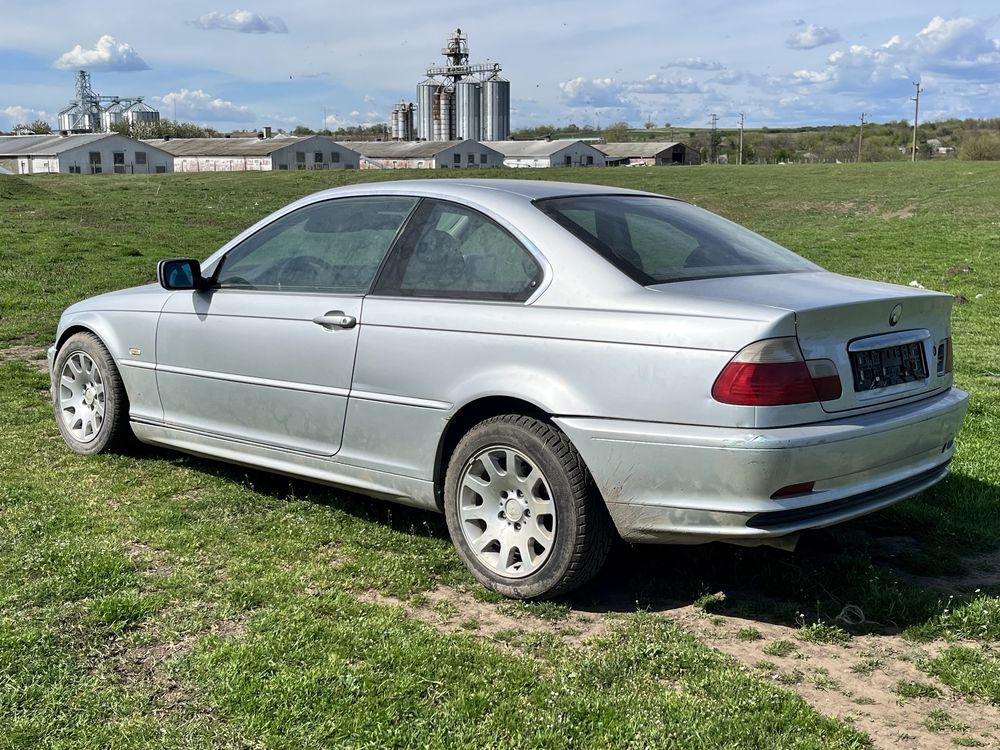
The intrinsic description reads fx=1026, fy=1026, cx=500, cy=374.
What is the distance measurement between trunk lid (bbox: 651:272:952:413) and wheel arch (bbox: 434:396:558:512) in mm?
705

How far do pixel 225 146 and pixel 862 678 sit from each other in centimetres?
10652

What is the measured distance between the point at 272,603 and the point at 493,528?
3.05ft

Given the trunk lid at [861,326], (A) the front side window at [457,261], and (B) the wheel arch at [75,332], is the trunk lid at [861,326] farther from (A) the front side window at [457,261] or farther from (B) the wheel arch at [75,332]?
(B) the wheel arch at [75,332]

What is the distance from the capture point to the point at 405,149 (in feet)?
353

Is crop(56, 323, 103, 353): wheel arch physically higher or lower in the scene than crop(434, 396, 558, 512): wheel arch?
higher

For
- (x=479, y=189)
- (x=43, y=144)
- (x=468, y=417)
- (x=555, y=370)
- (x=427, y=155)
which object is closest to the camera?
(x=555, y=370)

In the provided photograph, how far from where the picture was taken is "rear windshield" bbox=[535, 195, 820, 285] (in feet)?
13.9

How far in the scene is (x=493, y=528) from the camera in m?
4.23

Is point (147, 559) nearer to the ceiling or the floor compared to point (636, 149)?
nearer to the floor

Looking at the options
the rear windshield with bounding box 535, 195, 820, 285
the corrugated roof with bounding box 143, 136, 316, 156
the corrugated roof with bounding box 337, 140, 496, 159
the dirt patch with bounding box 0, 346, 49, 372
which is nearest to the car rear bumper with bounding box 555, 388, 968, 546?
the rear windshield with bounding box 535, 195, 820, 285

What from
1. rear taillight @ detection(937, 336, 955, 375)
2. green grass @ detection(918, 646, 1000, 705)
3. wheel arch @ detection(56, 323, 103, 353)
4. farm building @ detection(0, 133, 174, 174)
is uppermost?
farm building @ detection(0, 133, 174, 174)

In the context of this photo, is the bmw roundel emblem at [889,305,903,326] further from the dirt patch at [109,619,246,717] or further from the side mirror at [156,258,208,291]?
the side mirror at [156,258,208,291]

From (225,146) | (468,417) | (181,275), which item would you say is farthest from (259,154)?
(468,417)

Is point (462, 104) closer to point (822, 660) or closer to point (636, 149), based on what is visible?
point (636, 149)
